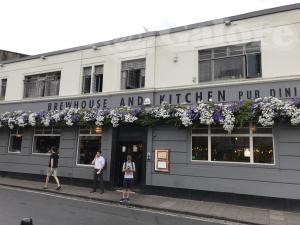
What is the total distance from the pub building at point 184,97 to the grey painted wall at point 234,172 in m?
0.03

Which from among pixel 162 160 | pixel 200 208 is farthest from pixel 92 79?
pixel 200 208

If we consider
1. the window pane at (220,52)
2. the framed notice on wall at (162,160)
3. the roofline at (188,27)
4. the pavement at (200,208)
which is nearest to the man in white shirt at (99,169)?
the pavement at (200,208)

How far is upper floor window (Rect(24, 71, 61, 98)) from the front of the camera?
17344 millimetres

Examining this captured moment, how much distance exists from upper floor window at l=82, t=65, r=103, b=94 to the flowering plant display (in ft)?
4.66

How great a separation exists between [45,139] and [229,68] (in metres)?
10.3

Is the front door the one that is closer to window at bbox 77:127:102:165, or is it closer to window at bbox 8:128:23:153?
window at bbox 77:127:102:165

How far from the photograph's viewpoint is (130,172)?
1183cm

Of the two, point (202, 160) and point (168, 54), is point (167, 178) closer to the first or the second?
point (202, 160)

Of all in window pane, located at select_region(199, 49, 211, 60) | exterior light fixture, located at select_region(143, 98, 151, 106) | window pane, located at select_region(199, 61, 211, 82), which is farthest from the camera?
exterior light fixture, located at select_region(143, 98, 151, 106)

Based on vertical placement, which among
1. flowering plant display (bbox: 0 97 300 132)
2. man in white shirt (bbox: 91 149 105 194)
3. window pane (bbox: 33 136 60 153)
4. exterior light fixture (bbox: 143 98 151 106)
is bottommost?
man in white shirt (bbox: 91 149 105 194)

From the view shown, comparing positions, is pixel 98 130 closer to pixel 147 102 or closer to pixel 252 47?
pixel 147 102

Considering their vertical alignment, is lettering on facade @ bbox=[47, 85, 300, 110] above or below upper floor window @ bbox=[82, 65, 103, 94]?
below

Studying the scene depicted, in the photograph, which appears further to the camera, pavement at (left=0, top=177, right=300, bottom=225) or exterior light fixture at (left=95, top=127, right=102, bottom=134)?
exterior light fixture at (left=95, top=127, right=102, bottom=134)

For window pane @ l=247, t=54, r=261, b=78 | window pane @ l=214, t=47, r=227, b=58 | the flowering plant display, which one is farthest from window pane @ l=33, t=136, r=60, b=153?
window pane @ l=247, t=54, r=261, b=78
